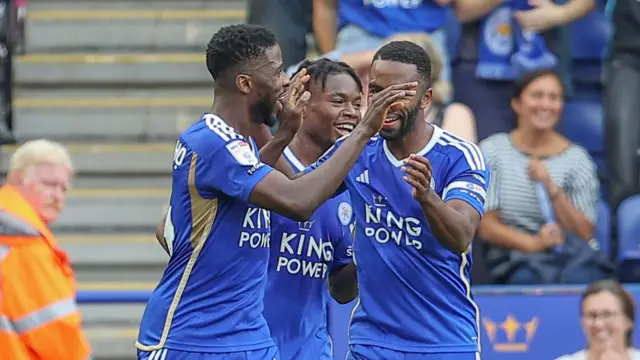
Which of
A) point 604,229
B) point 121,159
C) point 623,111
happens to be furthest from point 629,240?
point 121,159

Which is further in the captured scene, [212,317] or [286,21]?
[286,21]

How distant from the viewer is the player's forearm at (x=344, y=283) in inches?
219

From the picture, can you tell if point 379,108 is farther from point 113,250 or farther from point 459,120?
point 113,250

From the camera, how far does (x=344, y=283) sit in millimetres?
5578

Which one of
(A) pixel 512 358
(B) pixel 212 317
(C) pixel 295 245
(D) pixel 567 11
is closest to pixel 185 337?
(B) pixel 212 317

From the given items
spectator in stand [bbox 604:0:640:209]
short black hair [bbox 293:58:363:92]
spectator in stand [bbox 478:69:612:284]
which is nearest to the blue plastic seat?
spectator in stand [bbox 604:0:640:209]

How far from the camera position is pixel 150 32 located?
9.96 metres

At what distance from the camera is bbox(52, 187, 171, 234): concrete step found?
925 cm

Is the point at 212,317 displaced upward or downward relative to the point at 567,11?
downward

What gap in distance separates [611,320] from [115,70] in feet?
15.2

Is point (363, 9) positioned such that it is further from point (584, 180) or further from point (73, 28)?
point (73, 28)

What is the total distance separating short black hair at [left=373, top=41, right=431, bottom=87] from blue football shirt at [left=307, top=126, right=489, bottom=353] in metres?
0.25

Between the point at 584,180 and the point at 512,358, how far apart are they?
1.34m

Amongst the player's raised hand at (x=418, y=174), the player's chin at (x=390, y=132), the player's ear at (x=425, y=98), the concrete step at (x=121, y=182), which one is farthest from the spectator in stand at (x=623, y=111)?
the player's raised hand at (x=418, y=174)
